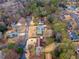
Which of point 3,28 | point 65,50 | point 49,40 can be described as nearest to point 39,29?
point 49,40

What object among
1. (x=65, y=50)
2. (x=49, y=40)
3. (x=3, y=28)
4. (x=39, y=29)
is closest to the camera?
(x=65, y=50)

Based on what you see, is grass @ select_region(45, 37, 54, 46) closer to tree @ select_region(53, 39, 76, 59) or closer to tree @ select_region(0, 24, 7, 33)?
tree @ select_region(53, 39, 76, 59)

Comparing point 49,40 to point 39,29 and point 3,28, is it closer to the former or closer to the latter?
point 39,29

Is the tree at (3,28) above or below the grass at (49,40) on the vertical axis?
above

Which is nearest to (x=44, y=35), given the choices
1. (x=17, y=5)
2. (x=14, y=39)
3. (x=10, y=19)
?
(x=14, y=39)

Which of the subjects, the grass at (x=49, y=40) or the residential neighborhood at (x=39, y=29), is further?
the grass at (x=49, y=40)

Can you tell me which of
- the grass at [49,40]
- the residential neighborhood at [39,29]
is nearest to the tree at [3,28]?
the residential neighborhood at [39,29]

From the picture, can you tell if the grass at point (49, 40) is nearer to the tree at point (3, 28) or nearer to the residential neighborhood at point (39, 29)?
the residential neighborhood at point (39, 29)

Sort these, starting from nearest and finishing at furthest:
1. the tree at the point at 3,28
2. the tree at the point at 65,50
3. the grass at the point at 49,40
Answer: the tree at the point at 65,50
the grass at the point at 49,40
the tree at the point at 3,28

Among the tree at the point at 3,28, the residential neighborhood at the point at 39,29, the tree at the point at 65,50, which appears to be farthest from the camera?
the tree at the point at 3,28

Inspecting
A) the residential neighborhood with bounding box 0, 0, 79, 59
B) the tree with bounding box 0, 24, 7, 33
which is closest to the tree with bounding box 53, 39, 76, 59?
the residential neighborhood with bounding box 0, 0, 79, 59

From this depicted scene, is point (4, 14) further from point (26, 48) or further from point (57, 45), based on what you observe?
point (57, 45)
